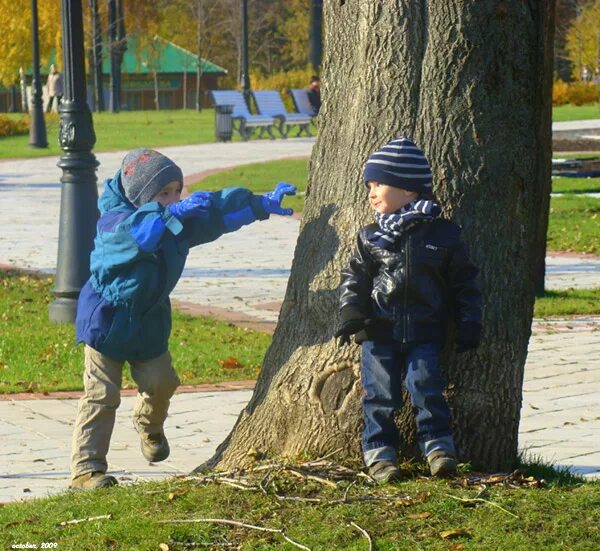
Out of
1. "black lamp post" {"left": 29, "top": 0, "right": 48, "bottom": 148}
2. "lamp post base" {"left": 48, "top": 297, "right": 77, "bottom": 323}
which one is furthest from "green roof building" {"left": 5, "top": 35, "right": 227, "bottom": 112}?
"lamp post base" {"left": 48, "top": 297, "right": 77, "bottom": 323}

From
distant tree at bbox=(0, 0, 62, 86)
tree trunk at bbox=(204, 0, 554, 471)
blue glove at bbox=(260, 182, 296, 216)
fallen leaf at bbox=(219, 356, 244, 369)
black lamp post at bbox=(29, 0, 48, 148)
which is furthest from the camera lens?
distant tree at bbox=(0, 0, 62, 86)

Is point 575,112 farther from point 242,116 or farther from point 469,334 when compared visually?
point 469,334

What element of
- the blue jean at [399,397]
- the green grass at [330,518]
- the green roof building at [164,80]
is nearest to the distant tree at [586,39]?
the green roof building at [164,80]

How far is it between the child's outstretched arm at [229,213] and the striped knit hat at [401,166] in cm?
64

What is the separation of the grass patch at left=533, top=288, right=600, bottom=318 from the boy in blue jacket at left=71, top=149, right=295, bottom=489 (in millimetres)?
5577

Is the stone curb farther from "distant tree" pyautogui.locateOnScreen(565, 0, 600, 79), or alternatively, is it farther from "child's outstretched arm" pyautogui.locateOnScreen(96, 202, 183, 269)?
"distant tree" pyautogui.locateOnScreen(565, 0, 600, 79)

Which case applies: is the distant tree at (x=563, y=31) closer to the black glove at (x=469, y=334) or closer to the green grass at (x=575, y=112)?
the green grass at (x=575, y=112)

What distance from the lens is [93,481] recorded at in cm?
555

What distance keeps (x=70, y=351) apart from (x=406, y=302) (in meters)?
4.96

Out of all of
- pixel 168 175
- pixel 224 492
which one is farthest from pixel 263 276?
pixel 224 492

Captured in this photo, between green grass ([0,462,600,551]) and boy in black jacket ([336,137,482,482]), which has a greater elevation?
boy in black jacket ([336,137,482,482])

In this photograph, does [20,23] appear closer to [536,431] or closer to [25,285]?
[25,285]

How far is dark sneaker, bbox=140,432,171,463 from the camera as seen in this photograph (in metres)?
5.95

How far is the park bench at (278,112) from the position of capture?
37281 millimetres
